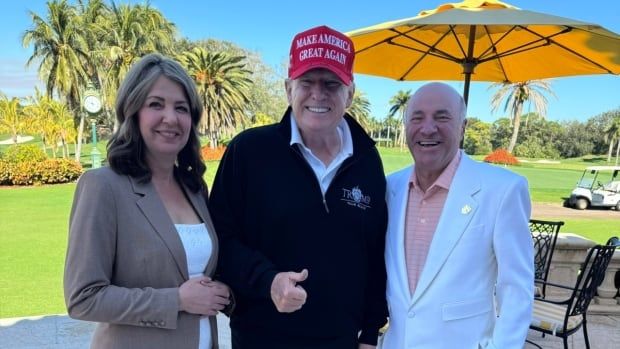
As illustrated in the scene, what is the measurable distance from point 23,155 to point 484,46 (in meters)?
23.2

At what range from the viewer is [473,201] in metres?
1.73

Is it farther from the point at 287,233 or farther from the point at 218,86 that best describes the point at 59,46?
the point at 287,233

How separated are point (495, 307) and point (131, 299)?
4.91 ft

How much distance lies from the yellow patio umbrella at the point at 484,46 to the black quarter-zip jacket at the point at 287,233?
2203 mm

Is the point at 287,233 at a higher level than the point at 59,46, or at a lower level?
lower

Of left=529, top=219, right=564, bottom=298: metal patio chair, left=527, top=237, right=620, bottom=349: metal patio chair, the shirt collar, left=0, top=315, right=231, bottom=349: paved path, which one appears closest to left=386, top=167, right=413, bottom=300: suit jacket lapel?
the shirt collar

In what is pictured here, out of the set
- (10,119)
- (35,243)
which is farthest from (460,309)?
(10,119)

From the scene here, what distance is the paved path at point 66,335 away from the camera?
379cm

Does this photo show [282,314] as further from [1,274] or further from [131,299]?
[1,274]

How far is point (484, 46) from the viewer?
16.4ft

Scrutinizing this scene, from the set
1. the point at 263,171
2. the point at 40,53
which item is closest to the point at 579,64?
the point at 263,171

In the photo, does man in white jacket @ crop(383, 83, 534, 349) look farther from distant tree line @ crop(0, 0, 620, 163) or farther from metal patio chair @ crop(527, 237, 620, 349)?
distant tree line @ crop(0, 0, 620, 163)

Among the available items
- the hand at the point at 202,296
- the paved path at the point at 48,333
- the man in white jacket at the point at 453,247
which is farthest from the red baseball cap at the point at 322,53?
the paved path at the point at 48,333

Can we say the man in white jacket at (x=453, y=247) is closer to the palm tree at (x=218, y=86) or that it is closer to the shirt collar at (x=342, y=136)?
the shirt collar at (x=342, y=136)
